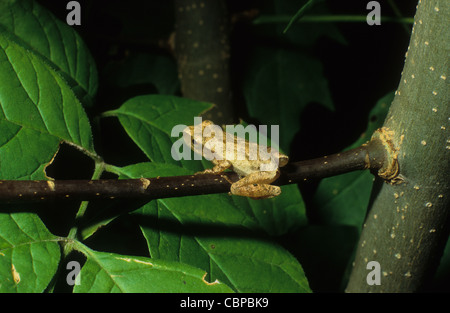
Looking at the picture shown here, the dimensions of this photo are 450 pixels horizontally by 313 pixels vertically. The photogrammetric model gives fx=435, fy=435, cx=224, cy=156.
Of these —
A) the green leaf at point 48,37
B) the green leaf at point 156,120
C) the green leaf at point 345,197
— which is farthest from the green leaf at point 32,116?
the green leaf at point 345,197

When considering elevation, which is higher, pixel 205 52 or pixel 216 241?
pixel 205 52

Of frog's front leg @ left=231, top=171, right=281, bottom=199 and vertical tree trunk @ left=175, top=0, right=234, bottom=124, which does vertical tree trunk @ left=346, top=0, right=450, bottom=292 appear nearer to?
frog's front leg @ left=231, top=171, right=281, bottom=199

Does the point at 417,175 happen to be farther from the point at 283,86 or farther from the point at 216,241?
the point at 283,86

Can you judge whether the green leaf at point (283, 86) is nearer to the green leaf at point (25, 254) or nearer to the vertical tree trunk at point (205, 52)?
the vertical tree trunk at point (205, 52)

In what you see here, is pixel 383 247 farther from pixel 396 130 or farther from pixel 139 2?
pixel 139 2

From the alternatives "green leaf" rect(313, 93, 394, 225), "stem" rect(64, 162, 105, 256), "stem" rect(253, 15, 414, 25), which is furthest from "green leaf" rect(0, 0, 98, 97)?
"green leaf" rect(313, 93, 394, 225)

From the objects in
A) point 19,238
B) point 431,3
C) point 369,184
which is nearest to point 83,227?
point 19,238

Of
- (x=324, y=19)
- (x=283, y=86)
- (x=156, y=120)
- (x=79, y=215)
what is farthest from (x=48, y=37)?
(x=283, y=86)
